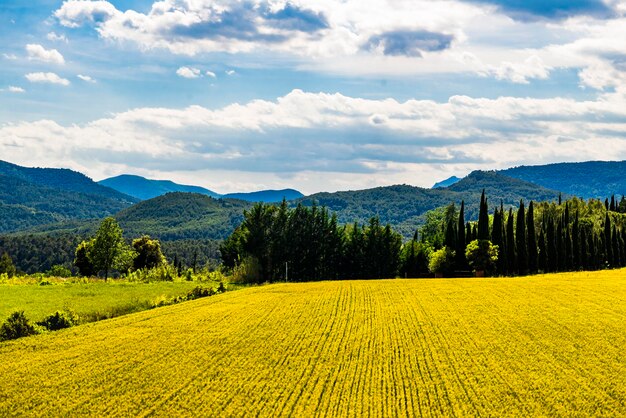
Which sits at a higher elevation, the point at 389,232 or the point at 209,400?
the point at 389,232

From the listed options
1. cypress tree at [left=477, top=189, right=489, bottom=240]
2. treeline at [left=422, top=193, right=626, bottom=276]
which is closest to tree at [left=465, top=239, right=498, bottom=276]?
treeline at [left=422, top=193, right=626, bottom=276]

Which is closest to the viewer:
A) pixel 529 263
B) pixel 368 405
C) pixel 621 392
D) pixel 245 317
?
pixel 368 405

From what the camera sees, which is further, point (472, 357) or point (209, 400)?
point (472, 357)

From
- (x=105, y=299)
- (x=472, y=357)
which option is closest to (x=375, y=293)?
(x=105, y=299)

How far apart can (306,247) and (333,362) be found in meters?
91.5

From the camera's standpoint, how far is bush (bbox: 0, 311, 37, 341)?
43.6 m

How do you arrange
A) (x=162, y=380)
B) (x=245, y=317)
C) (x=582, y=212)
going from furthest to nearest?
(x=582, y=212) → (x=245, y=317) → (x=162, y=380)

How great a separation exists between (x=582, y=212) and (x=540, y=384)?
150 metres

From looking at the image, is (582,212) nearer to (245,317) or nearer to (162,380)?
(245,317)

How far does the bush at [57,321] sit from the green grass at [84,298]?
2256mm

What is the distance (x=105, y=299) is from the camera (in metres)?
67.9

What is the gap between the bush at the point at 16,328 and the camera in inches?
1716

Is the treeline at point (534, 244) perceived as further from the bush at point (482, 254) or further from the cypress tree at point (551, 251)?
the bush at point (482, 254)

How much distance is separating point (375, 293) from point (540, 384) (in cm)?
3962
